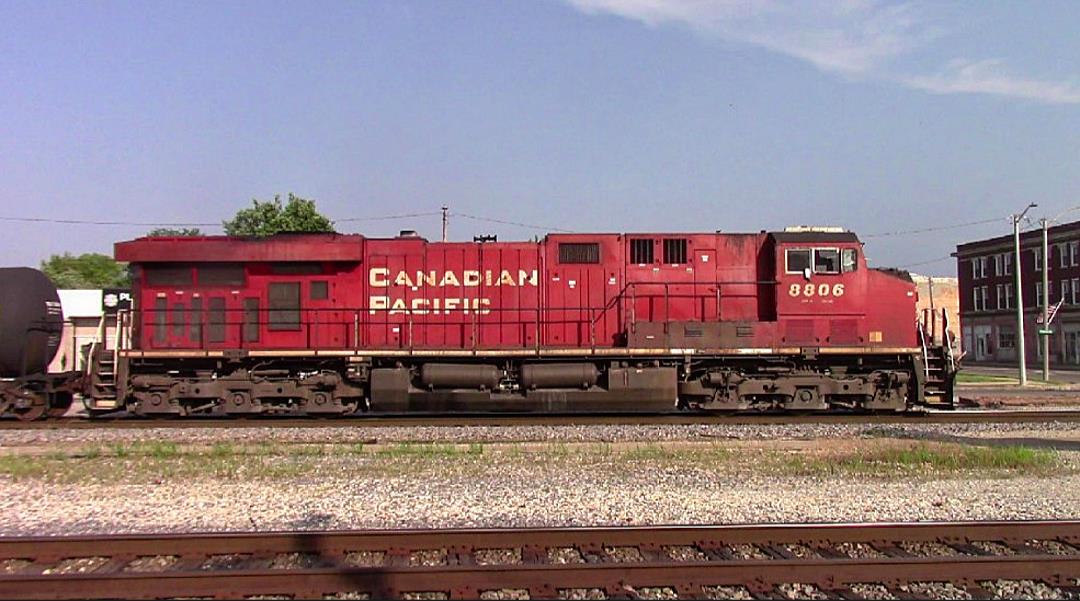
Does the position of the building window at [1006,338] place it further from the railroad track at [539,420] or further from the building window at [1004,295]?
the railroad track at [539,420]

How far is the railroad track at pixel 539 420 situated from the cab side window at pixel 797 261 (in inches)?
114

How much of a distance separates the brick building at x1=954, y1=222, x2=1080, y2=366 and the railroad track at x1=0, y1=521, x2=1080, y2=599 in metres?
54.8

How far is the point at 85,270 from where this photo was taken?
58.6 meters

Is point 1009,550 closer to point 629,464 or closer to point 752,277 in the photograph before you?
point 629,464

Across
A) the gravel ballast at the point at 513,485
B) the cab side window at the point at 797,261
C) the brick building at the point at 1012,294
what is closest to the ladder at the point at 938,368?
the gravel ballast at the point at 513,485

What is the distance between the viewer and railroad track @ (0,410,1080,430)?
550 inches

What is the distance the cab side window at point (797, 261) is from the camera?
50.4ft

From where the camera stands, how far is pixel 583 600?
210 inches

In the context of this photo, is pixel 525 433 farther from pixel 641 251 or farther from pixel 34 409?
pixel 34 409

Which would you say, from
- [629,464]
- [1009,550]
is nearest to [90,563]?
[629,464]

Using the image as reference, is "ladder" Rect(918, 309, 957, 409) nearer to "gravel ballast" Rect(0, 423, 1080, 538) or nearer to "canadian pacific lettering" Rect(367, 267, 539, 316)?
"gravel ballast" Rect(0, 423, 1080, 538)

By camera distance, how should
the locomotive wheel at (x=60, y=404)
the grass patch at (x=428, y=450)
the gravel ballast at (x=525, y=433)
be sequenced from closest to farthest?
the grass patch at (x=428, y=450)
the gravel ballast at (x=525, y=433)
the locomotive wheel at (x=60, y=404)

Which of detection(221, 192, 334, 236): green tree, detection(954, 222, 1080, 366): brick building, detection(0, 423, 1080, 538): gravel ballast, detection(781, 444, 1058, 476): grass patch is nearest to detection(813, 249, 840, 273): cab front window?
detection(0, 423, 1080, 538): gravel ballast

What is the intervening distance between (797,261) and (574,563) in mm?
11028
